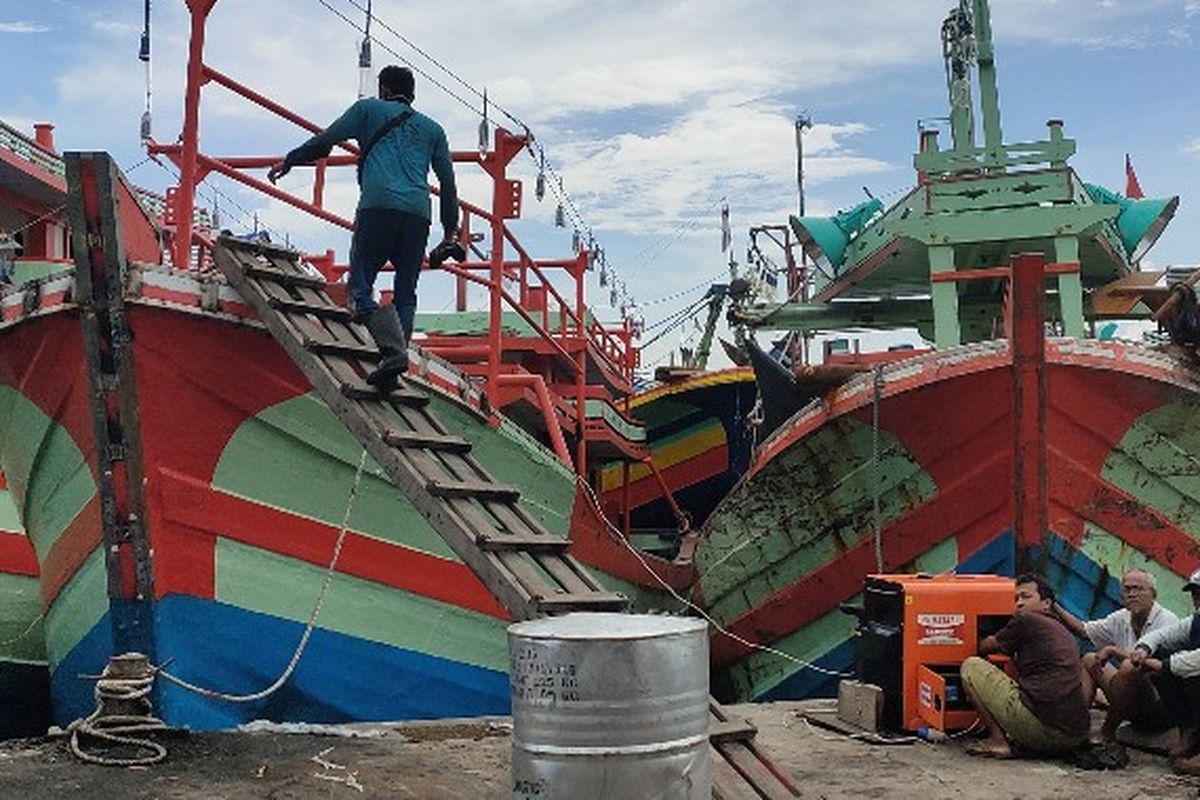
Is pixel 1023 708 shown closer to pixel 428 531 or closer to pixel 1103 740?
pixel 1103 740

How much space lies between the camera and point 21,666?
7.77m

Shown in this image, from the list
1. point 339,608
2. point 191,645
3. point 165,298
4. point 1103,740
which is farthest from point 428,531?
point 1103,740

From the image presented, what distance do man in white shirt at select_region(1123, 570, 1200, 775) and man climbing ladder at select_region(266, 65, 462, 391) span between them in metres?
3.38

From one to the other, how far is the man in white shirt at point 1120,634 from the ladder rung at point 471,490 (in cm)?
254

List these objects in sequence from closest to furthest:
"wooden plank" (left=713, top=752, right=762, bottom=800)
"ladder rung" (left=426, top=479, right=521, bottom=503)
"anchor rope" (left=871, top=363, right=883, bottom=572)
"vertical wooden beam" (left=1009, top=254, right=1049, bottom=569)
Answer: "wooden plank" (left=713, top=752, right=762, bottom=800) < "ladder rung" (left=426, top=479, right=521, bottom=503) < "vertical wooden beam" (left=1009, top=254, right=1049, bottom=569) < "anchor rope" (left=871, top=363, right=883, bottom=572)

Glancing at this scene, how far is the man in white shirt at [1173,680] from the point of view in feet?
16.4

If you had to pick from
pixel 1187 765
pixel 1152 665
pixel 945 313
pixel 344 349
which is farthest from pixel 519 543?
pixel 945 313

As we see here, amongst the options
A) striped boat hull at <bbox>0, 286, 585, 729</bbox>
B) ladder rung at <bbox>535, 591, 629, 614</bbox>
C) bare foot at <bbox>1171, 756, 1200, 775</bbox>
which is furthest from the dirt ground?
ladder rung at <bbox>535, 591, 629, 614</bbox>

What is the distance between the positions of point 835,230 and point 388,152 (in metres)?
6.95

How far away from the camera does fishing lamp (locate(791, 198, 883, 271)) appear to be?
1165 cm

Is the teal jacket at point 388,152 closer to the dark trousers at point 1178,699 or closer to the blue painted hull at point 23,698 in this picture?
the dark trousers at point 1178,699

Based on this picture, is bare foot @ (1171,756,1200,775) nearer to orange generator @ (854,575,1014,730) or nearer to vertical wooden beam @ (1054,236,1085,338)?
orange generator @ (854,575,1014,730)

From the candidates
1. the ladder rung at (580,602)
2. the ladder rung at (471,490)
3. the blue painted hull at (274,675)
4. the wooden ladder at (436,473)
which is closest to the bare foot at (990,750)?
the wooden ladder at (436,473)

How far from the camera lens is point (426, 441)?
520cm
